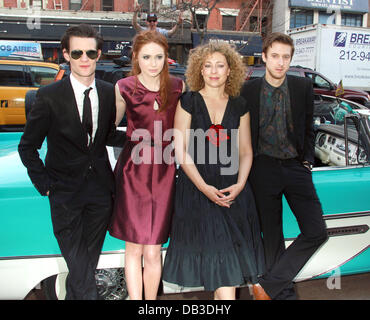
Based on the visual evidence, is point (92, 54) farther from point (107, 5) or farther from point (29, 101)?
point (107, 5)

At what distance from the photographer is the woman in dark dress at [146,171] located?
2.25m

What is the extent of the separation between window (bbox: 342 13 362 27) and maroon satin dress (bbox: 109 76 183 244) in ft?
80.0

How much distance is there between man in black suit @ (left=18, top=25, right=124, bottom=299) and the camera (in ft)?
6.79

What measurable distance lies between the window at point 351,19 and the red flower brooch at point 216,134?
24252 millimetres

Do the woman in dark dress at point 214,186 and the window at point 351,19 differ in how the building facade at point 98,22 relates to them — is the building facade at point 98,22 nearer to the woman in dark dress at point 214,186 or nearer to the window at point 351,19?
the window at point 351,19

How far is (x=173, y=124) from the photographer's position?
2.34 m

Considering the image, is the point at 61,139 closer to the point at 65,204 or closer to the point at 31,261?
the point at 65,204

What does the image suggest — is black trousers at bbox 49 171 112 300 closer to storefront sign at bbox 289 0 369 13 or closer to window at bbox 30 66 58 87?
window at bbox 30 66 58 87

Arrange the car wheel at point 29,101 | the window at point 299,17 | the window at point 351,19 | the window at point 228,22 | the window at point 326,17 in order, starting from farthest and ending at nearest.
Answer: the window at point 351,19 → the window at point 326,17 → the window at point 299,17 → the window at point 228,22 → the car wheel at point 29,101

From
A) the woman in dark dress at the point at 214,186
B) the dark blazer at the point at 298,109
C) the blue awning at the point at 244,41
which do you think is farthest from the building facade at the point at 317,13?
the woman in dark dress at the point at 214,186

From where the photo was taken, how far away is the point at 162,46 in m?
2.28

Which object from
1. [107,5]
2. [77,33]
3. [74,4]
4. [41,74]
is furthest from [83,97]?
[107,5]
